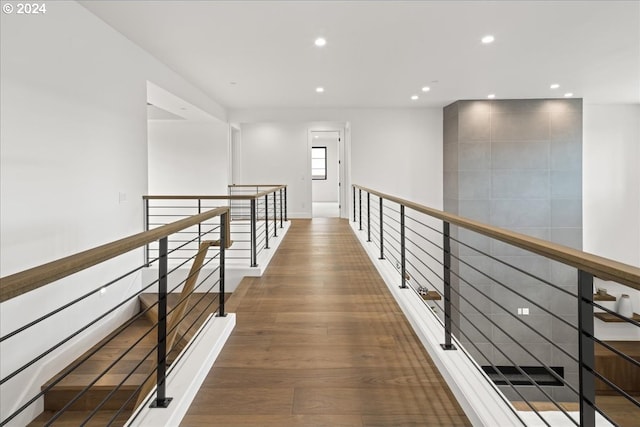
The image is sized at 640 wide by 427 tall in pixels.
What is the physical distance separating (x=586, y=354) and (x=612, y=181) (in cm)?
817

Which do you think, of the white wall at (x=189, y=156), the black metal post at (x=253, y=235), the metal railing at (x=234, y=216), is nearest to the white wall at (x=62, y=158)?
the metal railing at (x=234, y=216)

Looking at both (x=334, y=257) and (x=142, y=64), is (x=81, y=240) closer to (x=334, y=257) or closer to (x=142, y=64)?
(x=142, y=64)

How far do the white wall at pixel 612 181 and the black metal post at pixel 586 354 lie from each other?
25.2 ft

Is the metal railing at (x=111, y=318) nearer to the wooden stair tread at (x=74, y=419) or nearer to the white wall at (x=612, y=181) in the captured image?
the wooden stair tread at (x=74, y=419)

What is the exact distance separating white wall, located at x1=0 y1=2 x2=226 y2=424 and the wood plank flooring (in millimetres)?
1454

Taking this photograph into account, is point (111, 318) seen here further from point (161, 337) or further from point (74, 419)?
point (161, 337)

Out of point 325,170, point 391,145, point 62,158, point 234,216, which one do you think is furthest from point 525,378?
point 325,170

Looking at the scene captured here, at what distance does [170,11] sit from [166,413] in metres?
3.29

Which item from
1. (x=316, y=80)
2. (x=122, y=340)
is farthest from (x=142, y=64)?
(x=122, y=340)

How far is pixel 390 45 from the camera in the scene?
430 centimetres

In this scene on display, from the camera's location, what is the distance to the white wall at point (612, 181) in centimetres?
744

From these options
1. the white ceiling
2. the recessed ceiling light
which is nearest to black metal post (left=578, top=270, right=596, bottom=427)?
the white ceiling

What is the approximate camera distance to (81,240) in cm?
337

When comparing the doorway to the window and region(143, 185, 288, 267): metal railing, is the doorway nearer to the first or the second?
the window
